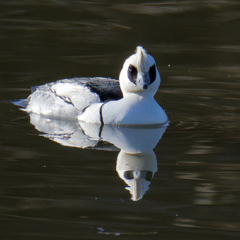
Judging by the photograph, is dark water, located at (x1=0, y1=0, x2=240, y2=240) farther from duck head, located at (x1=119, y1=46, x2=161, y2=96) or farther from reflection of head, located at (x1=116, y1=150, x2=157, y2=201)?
duck head, located at (x1=119, y1=46, x2=161, y2=96)

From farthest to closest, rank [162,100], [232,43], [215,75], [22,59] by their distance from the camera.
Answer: [232,43] → [22,59] → [215,75] → [162,100]

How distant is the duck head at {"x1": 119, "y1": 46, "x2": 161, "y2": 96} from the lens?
26.7 ft

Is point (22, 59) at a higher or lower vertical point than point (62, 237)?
lower

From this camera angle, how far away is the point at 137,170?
6207 millimetres

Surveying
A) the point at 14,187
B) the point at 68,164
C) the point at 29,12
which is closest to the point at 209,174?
the point at 68,164

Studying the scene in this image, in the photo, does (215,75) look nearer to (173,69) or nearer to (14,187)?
(173,69)

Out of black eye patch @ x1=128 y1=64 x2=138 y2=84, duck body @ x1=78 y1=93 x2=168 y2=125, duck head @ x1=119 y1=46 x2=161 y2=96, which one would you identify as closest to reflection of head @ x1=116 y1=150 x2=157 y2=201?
duck body @ x1=78 y1=93 x2=168 y2=125

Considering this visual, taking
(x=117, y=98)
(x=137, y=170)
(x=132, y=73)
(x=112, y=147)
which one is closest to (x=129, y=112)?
(x=132, y=73)

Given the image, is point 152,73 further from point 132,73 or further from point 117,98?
point 117,98

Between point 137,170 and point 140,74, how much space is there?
2317 mm

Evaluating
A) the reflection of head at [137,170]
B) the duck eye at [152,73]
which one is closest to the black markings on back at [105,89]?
the duck eye at [152,73]

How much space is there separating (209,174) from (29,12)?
36.8ft

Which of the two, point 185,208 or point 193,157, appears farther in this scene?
point 193,157

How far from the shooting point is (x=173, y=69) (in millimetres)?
12297
